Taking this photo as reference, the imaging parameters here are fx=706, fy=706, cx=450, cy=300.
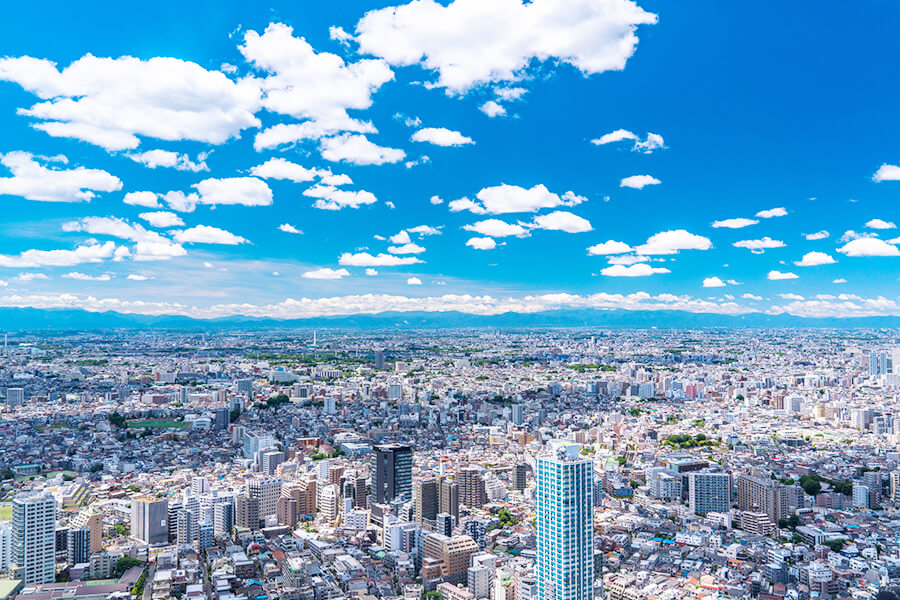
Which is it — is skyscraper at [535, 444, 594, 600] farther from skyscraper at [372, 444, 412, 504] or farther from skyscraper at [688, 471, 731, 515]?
skyscraper at [688, 471, 731, 515]

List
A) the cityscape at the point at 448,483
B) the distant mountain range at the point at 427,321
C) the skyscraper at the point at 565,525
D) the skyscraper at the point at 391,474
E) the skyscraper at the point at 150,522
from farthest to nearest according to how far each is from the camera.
Answer: the distant mountain range at the point at 427,321, the skyscraper at the point at 391,474, the skyscraper at the point at 150,522, the cityscape at the point at 448,483, the skyscraper at the point at 565,525

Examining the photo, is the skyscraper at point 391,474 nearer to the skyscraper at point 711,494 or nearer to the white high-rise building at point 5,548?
the skyscraper at point 711,494

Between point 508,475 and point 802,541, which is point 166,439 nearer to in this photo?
point 508,475

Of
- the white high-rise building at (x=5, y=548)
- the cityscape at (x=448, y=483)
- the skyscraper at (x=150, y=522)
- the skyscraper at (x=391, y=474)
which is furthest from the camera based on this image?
the skyscraper at (x=391, y=474)

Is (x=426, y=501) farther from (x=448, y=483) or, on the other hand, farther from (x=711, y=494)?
(x=711, y=494)

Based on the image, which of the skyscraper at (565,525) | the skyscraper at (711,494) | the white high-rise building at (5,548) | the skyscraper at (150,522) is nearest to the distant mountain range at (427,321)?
the skyscraper at (711,494)
